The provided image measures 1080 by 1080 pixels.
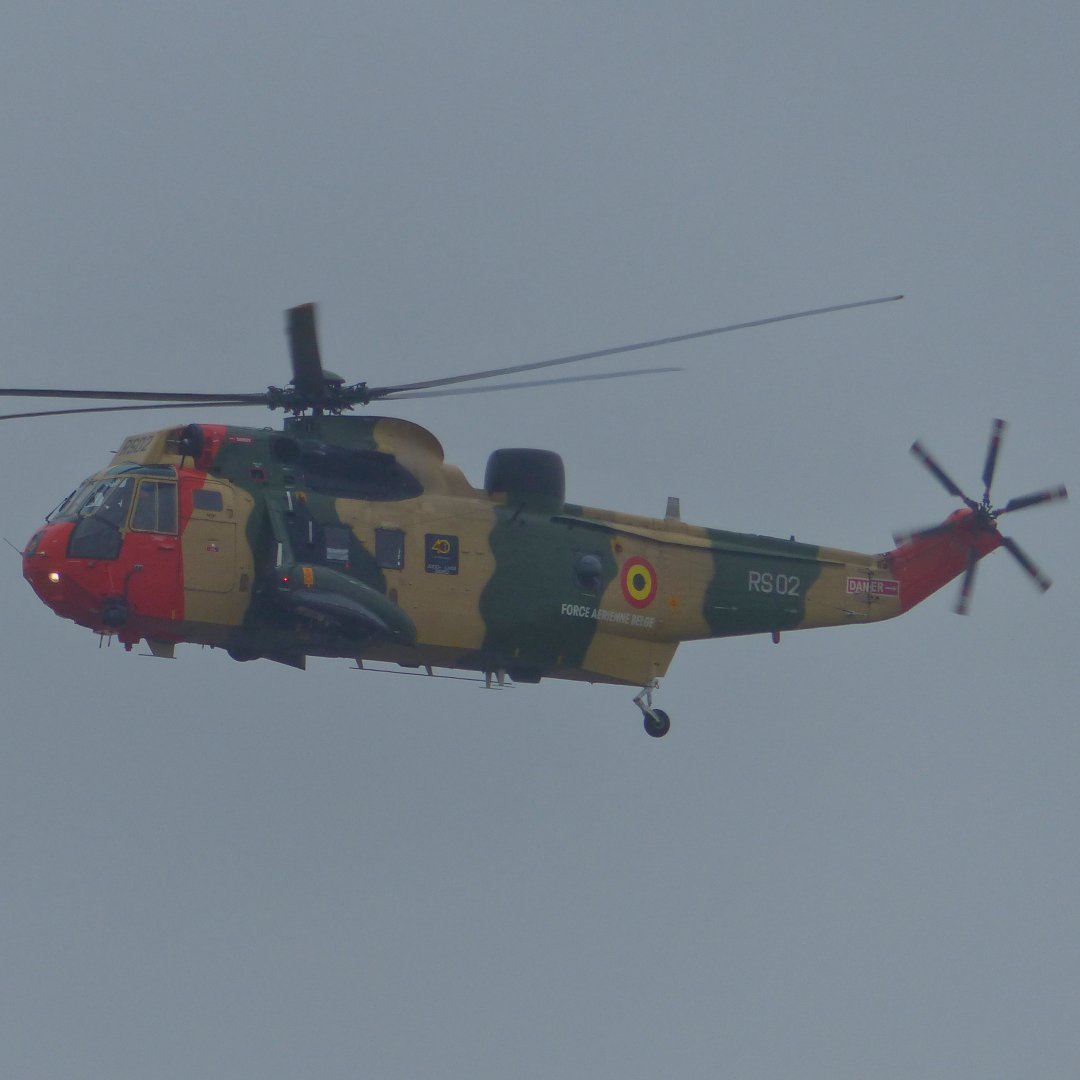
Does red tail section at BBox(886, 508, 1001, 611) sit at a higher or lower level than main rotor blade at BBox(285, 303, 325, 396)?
lower

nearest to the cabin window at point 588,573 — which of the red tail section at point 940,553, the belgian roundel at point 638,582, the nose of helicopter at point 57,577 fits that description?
the belgian roundel at point 638,582

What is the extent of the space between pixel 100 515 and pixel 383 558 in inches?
155

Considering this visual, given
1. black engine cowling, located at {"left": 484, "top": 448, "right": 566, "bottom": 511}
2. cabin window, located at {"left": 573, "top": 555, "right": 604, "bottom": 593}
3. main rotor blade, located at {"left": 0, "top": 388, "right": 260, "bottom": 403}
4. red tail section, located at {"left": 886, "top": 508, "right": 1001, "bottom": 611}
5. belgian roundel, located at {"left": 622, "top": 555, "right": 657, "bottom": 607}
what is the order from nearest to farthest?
main rotor blade, located at {"left": 0, "top": 388, "right": 260, "bottom": 403} → black engine cowling, located at {"left": 484, "top": 448, "right": 566, "bottom": 511} → cabin window, located at {"left": 573, "top": 555, "right": 604, "bottom": 593} → belgian roundel, located at {"left": 622, "top": 555, "right": 657, "bottom": 607} → red tail section, located at {"left": 886, "top": 508, "right": 1001, "bottom": 611}

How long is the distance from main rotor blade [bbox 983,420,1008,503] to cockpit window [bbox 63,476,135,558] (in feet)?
46.3

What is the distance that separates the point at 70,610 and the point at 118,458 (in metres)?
2.56

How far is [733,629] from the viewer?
29.5 metres

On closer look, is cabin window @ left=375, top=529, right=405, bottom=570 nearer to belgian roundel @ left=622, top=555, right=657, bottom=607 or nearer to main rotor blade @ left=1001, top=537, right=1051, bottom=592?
belgian roundel @ left=622, top=555, right=657, bottom=607

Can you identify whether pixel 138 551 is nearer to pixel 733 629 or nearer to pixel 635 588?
pixel 635 588

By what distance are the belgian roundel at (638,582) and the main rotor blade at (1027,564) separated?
6423 mm

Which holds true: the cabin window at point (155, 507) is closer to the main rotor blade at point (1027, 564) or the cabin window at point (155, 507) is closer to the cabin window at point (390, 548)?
the cabin window at point (390, 548)

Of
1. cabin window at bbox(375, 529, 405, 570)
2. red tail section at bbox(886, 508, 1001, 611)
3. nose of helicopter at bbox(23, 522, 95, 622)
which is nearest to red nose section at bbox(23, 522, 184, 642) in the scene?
nose of helicopter at bbox(23, 522, 95, 622)

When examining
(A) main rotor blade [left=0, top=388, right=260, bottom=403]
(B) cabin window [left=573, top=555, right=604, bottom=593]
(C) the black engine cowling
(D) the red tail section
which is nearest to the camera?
(A) main rotor blade [left=0, top=388, right=260, bottom=403]

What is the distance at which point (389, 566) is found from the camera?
86.2 feet

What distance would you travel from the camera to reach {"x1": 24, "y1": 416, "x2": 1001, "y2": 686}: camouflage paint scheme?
81.3ft
